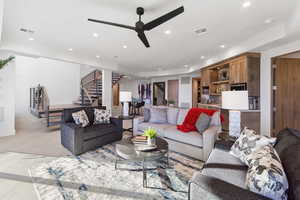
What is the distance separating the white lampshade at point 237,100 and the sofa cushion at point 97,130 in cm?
259

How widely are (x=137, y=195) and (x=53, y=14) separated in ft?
10.4

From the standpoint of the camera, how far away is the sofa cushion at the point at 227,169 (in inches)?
58.2

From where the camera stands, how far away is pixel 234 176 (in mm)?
1525

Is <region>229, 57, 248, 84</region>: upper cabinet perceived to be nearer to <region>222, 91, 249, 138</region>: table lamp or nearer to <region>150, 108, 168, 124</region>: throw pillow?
<region>222, 91, 249, 138</region>: table lamp

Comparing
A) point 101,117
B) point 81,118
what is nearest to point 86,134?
point 81,118

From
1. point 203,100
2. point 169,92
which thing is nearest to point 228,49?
point 203,100

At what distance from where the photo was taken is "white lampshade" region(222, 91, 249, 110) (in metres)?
2.43

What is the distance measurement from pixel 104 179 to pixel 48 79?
8234mm

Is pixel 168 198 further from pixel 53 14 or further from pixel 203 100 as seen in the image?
pixel 203 100

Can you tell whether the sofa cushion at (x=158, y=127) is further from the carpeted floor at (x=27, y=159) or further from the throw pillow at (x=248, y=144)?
the throw pillow at (x=248, y=144)

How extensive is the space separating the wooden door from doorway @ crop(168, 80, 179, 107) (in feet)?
19.5

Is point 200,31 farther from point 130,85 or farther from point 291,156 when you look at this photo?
point 130,85

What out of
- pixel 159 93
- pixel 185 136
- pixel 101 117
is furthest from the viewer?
pixel 159 93

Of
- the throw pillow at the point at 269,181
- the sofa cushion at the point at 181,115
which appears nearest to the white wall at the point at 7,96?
the sofa cushion at the point at 181,115
